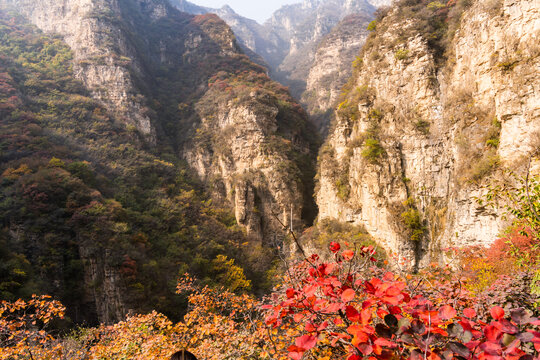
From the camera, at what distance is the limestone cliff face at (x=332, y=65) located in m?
47.8

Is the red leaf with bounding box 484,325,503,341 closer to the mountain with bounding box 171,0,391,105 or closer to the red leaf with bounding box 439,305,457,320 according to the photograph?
the red leaf with bounding box 439,305,457,320

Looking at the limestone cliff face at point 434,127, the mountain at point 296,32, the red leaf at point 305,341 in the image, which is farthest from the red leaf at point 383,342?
the mountain at point 296,32

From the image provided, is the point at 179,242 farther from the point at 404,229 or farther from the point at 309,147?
the point at 309,147

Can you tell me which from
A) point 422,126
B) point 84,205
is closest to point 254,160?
point 84,205

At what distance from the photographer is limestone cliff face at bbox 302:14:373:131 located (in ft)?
157

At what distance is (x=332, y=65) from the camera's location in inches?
2095

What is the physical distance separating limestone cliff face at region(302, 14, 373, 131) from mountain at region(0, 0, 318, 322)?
13.4 meters

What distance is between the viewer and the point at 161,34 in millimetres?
55094

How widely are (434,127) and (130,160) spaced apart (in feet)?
99.0

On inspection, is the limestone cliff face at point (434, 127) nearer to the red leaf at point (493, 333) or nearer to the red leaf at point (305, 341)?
the red leaf at point (493, 333)

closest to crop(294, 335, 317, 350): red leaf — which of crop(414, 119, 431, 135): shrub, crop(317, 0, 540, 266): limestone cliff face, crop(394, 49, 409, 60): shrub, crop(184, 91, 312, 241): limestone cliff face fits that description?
crop(317, 0, 540, 266): limestone cliff face

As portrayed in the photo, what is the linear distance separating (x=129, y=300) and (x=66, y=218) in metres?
7.35

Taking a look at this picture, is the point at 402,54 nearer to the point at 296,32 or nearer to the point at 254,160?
the point at 254,160

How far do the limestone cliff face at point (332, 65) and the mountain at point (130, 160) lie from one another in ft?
44.0
